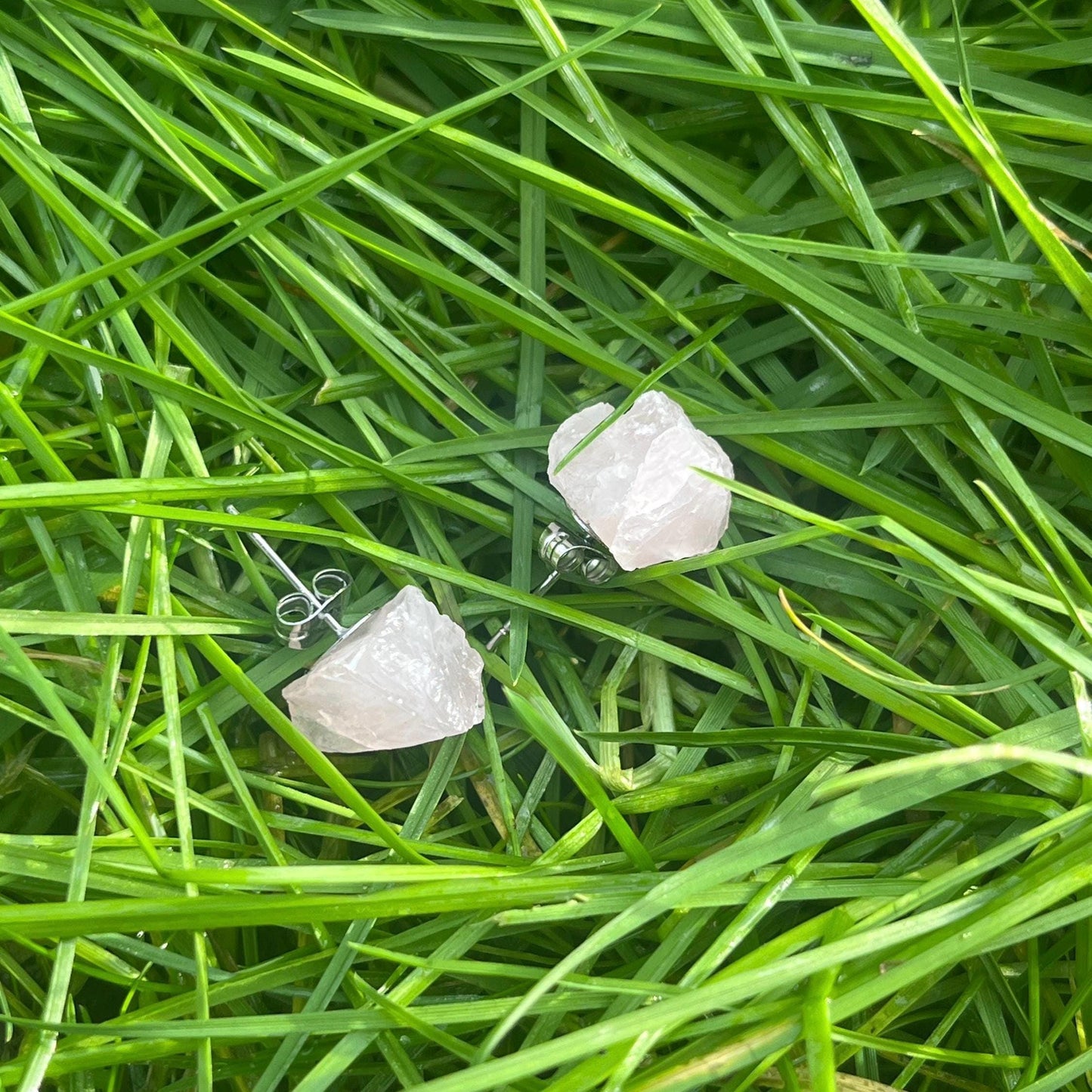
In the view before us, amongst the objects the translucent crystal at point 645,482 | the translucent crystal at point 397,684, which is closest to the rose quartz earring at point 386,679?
the translucent crystal at point 397,684

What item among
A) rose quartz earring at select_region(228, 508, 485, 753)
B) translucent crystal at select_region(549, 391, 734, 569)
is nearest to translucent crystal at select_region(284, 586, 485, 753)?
rose quartz earring at select_region(228, 508, 485, 753)

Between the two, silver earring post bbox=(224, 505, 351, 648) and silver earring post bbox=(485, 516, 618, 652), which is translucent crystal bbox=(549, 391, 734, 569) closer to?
silver earring post bbox=(485, 516, 618, 652)

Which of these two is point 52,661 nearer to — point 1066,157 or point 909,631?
point 909,631

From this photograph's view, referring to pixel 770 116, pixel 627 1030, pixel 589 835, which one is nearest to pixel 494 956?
pixel 589 835

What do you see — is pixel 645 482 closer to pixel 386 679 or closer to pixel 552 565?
pixel 552 565

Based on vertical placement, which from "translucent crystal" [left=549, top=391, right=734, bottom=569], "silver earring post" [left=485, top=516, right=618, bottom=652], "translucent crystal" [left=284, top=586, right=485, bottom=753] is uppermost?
"translucent crystal" [left=549, top=391, right=734, bottom=569]

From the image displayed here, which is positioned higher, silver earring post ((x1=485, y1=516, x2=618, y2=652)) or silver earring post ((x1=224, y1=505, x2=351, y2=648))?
silver earring post ((x1=485, y1=516, x2=618, y2=652))

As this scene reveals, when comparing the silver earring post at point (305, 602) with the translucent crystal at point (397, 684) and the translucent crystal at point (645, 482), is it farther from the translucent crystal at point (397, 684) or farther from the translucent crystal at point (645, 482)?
the translucent crystal at point (645, 482)
